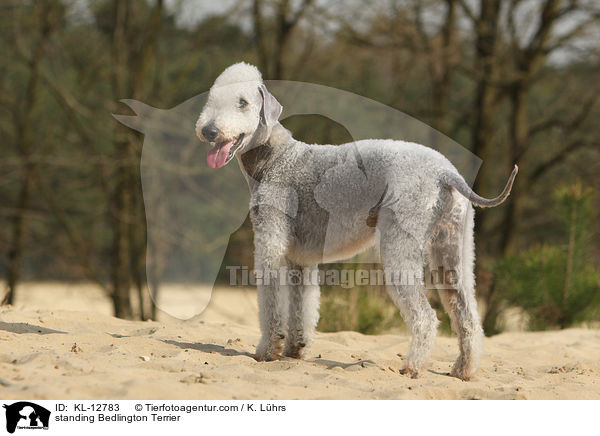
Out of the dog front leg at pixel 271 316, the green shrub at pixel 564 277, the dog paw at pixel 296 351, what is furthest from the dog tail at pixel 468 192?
the green shrub at pixel 564 277

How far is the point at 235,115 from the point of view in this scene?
4.28m

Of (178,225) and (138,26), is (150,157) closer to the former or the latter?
(178,225)

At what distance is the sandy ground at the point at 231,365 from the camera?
3500mm

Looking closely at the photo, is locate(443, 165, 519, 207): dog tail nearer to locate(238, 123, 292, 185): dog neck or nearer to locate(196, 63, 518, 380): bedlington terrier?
locate(196, 63, 518, 380): bedlington terrier

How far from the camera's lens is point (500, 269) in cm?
770

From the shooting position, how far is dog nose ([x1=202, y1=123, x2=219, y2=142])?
4.17 meters

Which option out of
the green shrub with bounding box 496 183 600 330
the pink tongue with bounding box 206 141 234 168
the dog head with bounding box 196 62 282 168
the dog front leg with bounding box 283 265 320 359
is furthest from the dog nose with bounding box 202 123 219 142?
the green shrub with bounding box 496 183 600 330

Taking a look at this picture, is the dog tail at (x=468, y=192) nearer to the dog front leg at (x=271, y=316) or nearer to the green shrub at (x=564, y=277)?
the dog front leg at (x=271, y=316)
